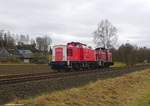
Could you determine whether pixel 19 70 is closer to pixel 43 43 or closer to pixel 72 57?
pixel 72 57

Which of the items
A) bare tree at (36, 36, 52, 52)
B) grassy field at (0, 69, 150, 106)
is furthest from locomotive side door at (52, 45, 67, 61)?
bare tree at (36, 36, 52, 52)

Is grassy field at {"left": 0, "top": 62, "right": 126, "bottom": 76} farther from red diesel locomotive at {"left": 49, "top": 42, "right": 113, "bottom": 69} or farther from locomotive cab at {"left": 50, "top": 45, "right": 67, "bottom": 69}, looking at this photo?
red diesel locomotive at {"left": 49, "top": 42, "right": 113, "bottom": 69}

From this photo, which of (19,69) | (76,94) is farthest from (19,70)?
(76,94)

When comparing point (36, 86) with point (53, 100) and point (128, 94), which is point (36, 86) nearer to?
point (53, 100)

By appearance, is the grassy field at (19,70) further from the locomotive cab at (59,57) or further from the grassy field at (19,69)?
the locomotive cab at (59,57)

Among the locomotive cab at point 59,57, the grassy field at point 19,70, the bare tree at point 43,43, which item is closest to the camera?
the locomotive cab at point 59,57

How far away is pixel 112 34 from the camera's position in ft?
371

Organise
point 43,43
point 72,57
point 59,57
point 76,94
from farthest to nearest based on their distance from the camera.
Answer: point 43,43, point 72,57, point 59,57, point 76,94

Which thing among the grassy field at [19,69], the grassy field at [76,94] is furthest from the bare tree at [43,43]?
the grassy field at [76,94]

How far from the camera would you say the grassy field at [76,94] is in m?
13.4

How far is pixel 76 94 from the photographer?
50.5 feet

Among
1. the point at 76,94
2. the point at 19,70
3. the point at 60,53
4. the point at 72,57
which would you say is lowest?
the point at 76,94

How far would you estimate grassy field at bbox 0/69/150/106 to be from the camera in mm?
13367

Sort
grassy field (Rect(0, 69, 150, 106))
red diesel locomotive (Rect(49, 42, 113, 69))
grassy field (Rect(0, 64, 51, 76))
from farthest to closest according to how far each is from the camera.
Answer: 1. grassy field (Rect(0, 64, 51, 76))
2. red diesel locomotive (Rect(49, 42, 113, 69))
3. grassy field (Rect(0, 69, 150, 106))
